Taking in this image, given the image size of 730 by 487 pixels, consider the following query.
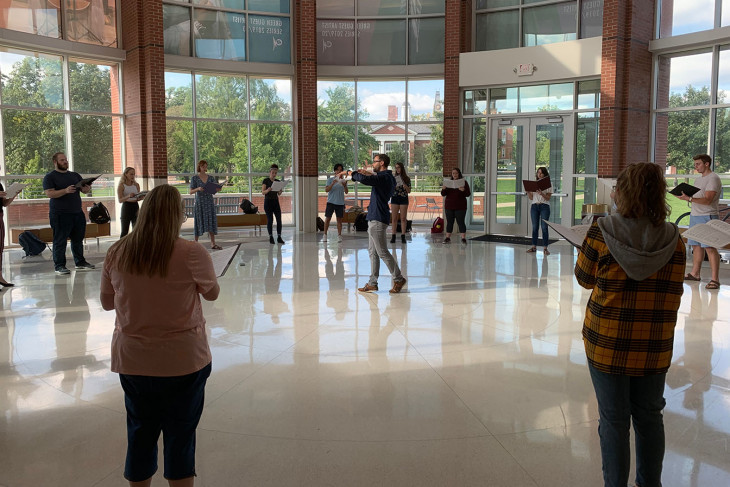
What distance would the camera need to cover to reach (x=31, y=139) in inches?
542

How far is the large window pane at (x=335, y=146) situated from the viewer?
58.4 feet

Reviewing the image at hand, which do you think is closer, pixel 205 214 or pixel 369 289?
pixel 369 289

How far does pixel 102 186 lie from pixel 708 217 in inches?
491

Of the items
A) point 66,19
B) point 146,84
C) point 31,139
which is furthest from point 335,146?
point 31,139

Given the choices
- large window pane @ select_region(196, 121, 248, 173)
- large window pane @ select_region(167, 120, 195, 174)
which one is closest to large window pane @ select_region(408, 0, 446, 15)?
large window pane @ select_region(196, 121, 248, 173)

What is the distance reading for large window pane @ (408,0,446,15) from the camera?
55.0ft

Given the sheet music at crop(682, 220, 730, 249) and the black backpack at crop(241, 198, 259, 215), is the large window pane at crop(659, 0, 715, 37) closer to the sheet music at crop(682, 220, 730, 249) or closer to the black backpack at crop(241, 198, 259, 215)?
the sheet music at crop(682, 220, 730, 249)

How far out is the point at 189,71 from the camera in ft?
53.2

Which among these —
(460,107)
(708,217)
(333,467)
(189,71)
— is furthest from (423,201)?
(333,467)

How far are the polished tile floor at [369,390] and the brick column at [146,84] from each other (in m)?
6.45

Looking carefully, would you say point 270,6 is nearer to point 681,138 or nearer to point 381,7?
Result: point 381,7

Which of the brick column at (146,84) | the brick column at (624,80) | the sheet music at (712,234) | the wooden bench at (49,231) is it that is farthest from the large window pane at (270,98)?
the sheet music at (712,234)

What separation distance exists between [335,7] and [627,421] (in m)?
16.0

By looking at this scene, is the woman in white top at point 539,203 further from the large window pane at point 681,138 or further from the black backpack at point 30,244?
the black backpack at point 30,244
